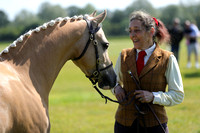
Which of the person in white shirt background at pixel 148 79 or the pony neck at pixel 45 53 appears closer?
the pony neck at pixel 45 53

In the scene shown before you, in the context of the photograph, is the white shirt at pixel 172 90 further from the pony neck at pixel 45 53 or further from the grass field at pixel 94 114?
the grass field at pixel 94 114

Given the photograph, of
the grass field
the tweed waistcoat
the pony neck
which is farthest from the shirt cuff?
the grass field

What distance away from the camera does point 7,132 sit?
246 cm

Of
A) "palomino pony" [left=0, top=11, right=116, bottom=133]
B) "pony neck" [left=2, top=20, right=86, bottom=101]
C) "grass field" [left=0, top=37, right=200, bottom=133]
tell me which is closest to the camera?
"palomino pony" [left=0, top=11, right=116, bottom=133]

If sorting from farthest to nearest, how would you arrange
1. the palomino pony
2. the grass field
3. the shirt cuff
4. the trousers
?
the grass field < the trousers < the shirt cuff < the palomino pony

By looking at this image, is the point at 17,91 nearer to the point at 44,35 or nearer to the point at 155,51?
the point at 44,35

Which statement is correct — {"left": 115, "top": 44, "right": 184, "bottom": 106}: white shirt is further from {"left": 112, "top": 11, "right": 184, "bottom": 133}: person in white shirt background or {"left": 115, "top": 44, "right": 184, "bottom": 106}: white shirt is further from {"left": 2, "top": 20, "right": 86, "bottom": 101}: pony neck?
{"left": 2, "top": 20, "right": 86, "bottom": 101}: pony neck

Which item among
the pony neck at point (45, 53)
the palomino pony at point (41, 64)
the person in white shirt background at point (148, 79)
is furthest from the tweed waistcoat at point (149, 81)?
the pony neck at point (45, 53)

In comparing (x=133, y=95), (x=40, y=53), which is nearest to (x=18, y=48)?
(x=40, y=53)

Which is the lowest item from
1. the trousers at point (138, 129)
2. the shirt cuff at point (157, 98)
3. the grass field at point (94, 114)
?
the grass field at point (94, 114)

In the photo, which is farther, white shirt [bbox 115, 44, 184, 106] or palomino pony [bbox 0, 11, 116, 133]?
white shirt [bbox 115, 44, 184, 106]

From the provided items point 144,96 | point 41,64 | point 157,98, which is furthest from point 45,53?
point 157,98

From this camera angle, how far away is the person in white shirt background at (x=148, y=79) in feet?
10.1

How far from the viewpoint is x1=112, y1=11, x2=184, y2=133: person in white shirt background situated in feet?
10.1
